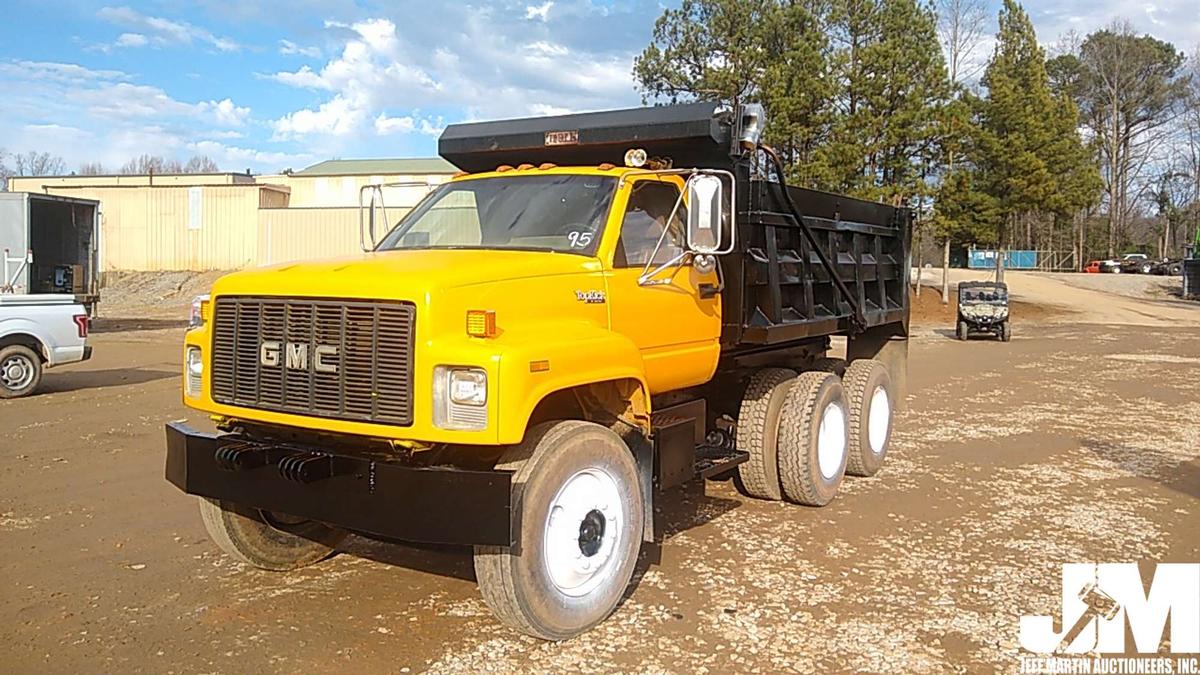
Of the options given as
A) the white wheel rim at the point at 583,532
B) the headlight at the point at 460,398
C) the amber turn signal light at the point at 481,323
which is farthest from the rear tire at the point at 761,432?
the headlight at the point at 460,398

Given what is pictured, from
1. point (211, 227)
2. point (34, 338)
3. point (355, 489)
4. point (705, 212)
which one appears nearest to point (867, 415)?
point (705, 212)

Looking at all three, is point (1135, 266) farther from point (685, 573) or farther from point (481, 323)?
point (481, 323)

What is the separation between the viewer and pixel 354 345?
4566 mm

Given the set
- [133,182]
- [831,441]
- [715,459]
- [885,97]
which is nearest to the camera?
[715,459]

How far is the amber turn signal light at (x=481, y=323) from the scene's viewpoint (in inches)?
176

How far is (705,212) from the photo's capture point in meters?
5.39

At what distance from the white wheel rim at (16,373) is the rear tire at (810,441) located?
1067 cm

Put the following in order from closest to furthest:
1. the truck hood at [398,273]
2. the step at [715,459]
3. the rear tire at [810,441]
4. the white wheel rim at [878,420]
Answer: the truck hood at [398,273]
the step at [715,459]
the rear tire at [810,441]
the white wheel rim at [878,420]

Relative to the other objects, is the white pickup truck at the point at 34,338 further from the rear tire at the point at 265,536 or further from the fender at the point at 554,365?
the fender at the point at 554,365

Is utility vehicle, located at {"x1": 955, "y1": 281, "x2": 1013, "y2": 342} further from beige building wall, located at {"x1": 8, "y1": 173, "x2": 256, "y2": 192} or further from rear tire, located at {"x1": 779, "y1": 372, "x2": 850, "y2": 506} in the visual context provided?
beige building wall, located at {"x1": 8, "y1": 173, "x2": 256, "y2": 192}

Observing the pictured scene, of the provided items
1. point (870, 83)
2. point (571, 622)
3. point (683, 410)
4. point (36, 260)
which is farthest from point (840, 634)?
point (870, 83)

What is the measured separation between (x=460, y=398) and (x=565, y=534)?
92cm

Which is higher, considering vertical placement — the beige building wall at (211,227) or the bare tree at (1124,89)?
the bare tree at (1124,89)

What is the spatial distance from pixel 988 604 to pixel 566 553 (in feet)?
7.86
